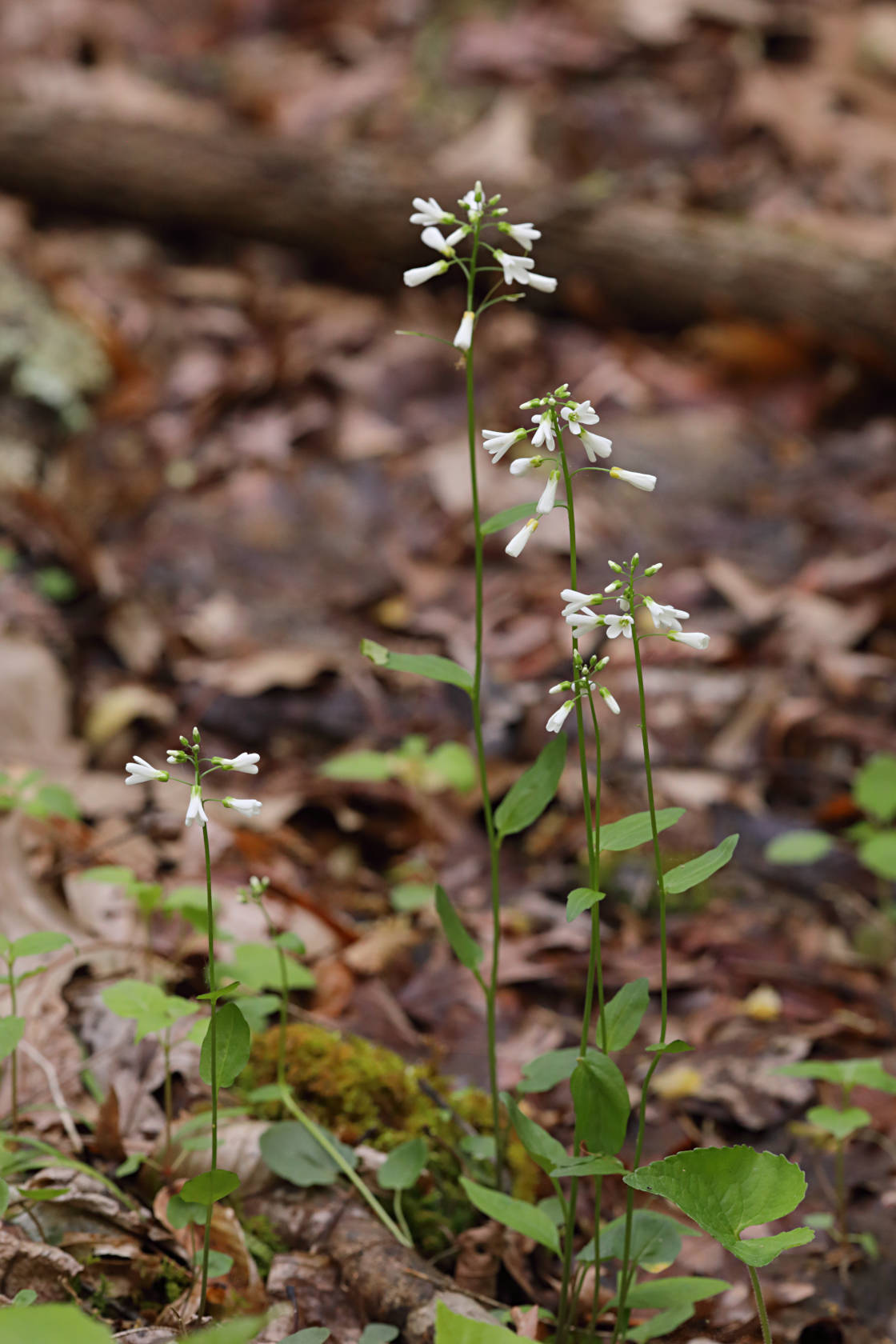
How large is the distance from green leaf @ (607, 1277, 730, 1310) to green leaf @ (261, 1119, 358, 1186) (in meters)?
0.45

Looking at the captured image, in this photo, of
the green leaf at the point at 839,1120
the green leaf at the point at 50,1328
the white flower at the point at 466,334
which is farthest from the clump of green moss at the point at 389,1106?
the white flower at the point at 466,334

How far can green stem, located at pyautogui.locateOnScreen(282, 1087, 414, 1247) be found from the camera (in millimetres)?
1609

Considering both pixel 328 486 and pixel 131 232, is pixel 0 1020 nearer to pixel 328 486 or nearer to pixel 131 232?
pixel 328 486

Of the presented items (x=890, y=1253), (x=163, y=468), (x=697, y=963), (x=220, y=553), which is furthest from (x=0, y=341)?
(x=890, y=1253)

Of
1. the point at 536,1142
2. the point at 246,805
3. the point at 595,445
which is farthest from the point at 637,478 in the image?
the point at 536,1142

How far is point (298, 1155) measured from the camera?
5.44 ft

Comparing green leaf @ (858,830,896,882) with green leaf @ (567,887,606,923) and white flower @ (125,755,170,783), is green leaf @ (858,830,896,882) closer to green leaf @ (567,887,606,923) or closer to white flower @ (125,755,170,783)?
green leaf @ (567,887,606,923)

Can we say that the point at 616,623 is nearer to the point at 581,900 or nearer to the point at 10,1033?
the point at 581,900

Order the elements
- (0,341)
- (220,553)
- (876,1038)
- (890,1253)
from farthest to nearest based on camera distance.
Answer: (0,341) < (220,553) < (876,1038) < (890,1253)

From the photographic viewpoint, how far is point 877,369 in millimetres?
4590

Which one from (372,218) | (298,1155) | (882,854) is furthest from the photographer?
(372,218)

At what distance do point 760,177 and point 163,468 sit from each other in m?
3.44

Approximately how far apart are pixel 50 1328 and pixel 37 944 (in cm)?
67

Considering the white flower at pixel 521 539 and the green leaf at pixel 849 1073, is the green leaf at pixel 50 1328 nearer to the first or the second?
the white flower at pixel 521 539
